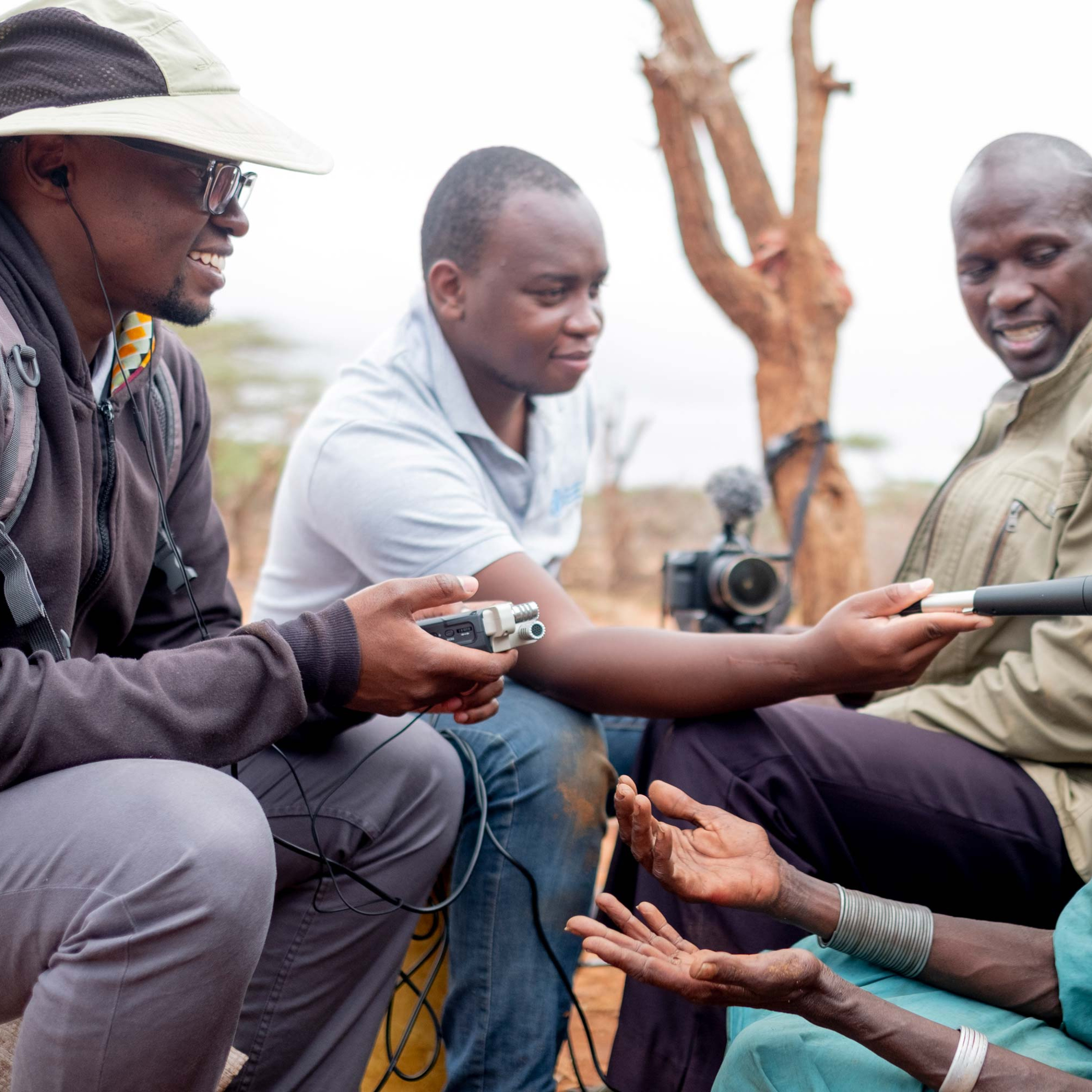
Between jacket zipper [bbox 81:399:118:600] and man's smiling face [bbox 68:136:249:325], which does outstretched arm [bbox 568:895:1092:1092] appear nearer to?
jacket zipper [bbox 81:399:118:600]

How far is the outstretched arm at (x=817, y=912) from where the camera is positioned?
1850 millimetres

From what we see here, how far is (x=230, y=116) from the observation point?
2023mm

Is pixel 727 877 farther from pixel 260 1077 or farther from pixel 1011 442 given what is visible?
pixel 1011 442

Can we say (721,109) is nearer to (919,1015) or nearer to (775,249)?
(775,249)

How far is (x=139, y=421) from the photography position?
220 centimetres

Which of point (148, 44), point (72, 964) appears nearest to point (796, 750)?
point (72, 964)

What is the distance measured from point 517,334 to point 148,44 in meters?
1.18

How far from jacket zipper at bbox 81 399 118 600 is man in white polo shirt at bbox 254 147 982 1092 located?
2.09 feet

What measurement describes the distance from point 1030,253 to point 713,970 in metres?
1.79

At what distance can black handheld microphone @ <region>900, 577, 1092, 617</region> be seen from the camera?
1838 millimetres

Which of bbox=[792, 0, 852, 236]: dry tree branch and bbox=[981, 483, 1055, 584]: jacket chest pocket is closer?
bbox=[981, 483, 1055, 584]: jacket chest pocket

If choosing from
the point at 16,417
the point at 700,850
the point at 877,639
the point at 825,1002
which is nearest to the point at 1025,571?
the point at 877,639

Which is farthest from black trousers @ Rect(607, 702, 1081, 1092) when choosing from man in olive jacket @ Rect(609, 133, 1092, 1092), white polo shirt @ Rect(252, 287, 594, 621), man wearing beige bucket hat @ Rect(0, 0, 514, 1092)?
white polo shirt @ Rect(252, 287, 594, 621)

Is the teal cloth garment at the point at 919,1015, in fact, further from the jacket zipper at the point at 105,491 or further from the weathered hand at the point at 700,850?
the jacket zipper at the point at 105,491
